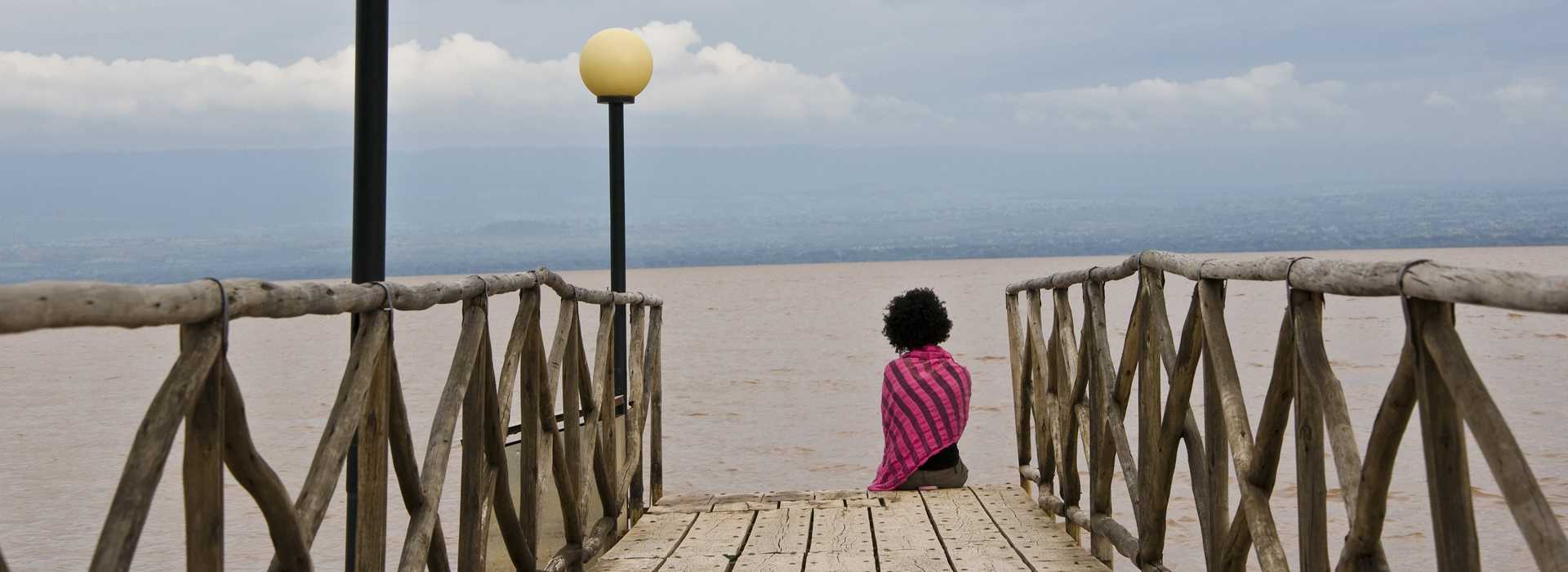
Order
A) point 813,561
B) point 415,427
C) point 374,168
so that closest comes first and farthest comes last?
point 374,168 < point 813,561 < point 415,427

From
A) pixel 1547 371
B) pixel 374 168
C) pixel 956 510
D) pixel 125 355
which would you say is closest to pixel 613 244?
pixel 956 510

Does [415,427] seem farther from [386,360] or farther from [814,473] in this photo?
[386,360]

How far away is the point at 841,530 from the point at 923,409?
3.31 ft

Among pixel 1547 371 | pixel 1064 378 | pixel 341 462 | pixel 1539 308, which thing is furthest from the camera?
pixel 1547 371

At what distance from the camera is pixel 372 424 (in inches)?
103

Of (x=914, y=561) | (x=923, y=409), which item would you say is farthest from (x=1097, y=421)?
(x=923, y=409)

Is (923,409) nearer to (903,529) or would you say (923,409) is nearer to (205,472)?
(903,529)

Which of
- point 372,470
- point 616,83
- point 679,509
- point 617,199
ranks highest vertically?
point 616,83

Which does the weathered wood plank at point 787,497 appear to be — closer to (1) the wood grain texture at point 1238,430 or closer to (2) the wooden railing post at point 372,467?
(1) the wood grain texture at point 1238,430

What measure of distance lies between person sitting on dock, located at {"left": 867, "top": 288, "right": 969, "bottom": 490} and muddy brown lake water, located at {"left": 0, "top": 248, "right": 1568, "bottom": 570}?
6.13 feet

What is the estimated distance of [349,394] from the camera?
2402 mm

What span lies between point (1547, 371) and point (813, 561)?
488 inches

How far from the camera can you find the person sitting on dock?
598cm

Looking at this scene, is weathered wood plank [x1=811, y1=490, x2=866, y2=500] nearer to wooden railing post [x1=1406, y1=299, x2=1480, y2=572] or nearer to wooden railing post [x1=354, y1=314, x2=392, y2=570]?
wooden railing post [x1=354, y1=314, x2=392, y2=570]
